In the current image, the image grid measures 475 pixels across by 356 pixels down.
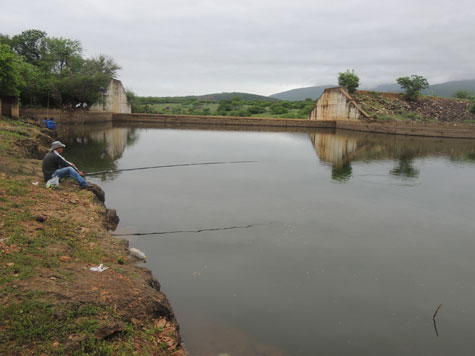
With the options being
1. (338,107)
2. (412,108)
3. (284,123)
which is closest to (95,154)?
(284,123)

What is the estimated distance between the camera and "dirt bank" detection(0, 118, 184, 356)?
3070 millimetres

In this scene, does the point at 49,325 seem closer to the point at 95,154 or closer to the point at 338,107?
the point at 95,154

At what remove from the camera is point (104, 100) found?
40.0m

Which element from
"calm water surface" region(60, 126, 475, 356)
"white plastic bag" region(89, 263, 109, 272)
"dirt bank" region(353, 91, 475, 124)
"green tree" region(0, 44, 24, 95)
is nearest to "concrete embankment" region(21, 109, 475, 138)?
"dirt bank" region(353, 91, 475, 124)

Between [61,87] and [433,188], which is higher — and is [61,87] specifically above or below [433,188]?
above

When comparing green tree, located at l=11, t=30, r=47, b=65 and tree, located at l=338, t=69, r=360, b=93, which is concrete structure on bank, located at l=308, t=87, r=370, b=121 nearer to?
tree, located at l=338, t=69, r=360, b=93

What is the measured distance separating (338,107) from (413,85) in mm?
9843

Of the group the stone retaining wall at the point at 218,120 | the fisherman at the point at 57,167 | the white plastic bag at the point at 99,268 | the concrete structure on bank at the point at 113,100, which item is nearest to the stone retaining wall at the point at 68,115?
the concrete structure on bank at the point at 113,100

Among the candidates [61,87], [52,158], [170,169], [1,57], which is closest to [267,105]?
[61,87]

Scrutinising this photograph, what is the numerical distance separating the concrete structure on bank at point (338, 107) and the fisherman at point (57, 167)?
3485 cm

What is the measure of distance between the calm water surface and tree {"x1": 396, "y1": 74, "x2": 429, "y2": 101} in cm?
3368

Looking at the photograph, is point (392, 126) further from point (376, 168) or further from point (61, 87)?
point (61, 87)

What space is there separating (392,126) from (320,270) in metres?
32.4

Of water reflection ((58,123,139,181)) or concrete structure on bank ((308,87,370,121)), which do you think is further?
concrete structure on bank ((308,87,370,121))
